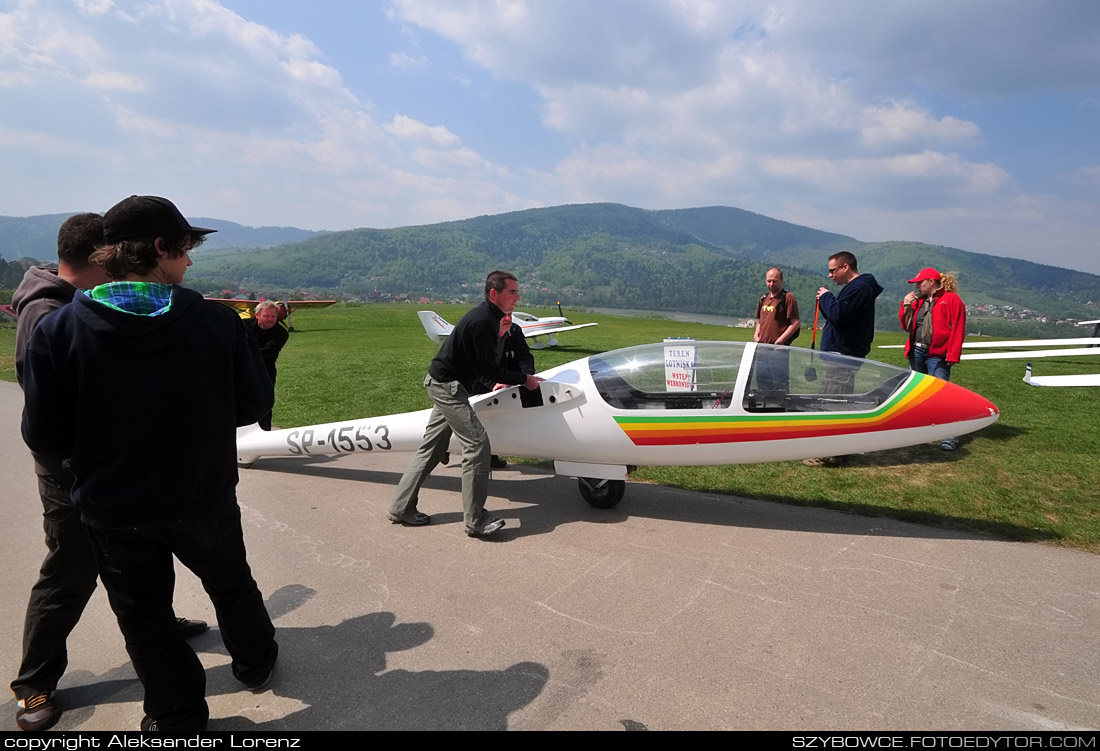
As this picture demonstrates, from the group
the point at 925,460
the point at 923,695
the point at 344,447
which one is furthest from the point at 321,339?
the point at 923,695

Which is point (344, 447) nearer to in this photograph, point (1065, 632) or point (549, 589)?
point (549, 589)

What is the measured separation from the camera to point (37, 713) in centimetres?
248

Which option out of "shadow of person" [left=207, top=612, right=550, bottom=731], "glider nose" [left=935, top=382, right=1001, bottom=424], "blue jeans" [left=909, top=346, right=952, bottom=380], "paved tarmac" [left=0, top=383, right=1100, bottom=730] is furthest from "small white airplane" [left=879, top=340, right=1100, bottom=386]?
"shadow of person" [left=207, top=612, right=550, bottom=731]

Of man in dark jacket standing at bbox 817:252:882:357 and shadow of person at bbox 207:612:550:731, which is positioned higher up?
man in dark jacket standing at bbox 817:252:882:357

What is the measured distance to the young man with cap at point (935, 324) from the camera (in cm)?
677

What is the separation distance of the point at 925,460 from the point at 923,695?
4635mm

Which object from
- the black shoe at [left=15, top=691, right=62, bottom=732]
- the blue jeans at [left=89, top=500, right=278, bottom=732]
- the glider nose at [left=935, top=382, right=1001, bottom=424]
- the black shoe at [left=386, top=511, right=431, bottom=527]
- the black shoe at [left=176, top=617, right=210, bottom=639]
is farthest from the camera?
the black shoe at [left=386, top=511, right=431, bottom=527]

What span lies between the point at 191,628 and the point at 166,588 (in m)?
1.18

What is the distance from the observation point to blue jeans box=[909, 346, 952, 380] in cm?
700

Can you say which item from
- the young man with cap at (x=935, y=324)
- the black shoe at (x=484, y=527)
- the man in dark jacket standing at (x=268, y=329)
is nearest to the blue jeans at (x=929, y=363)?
the young man with cap at (x=935, y=324)

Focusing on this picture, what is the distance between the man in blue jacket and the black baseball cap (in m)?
5.96

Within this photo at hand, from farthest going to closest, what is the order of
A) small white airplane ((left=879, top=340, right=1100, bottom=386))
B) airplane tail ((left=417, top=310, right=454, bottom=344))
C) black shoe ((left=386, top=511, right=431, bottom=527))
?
airplane tail ((left=417, top=310, right=454, bottom=344)) → small white airplane ((left=879, top=340, right=1100, bottom=386)) → black shoe ((left=386, top=511, right=431, bottom=527))

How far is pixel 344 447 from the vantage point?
5602mm

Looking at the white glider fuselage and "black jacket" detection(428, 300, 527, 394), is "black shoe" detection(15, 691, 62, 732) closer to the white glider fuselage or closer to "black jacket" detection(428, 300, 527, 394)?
"black jacket" detection(428, 300, 527, 394)
